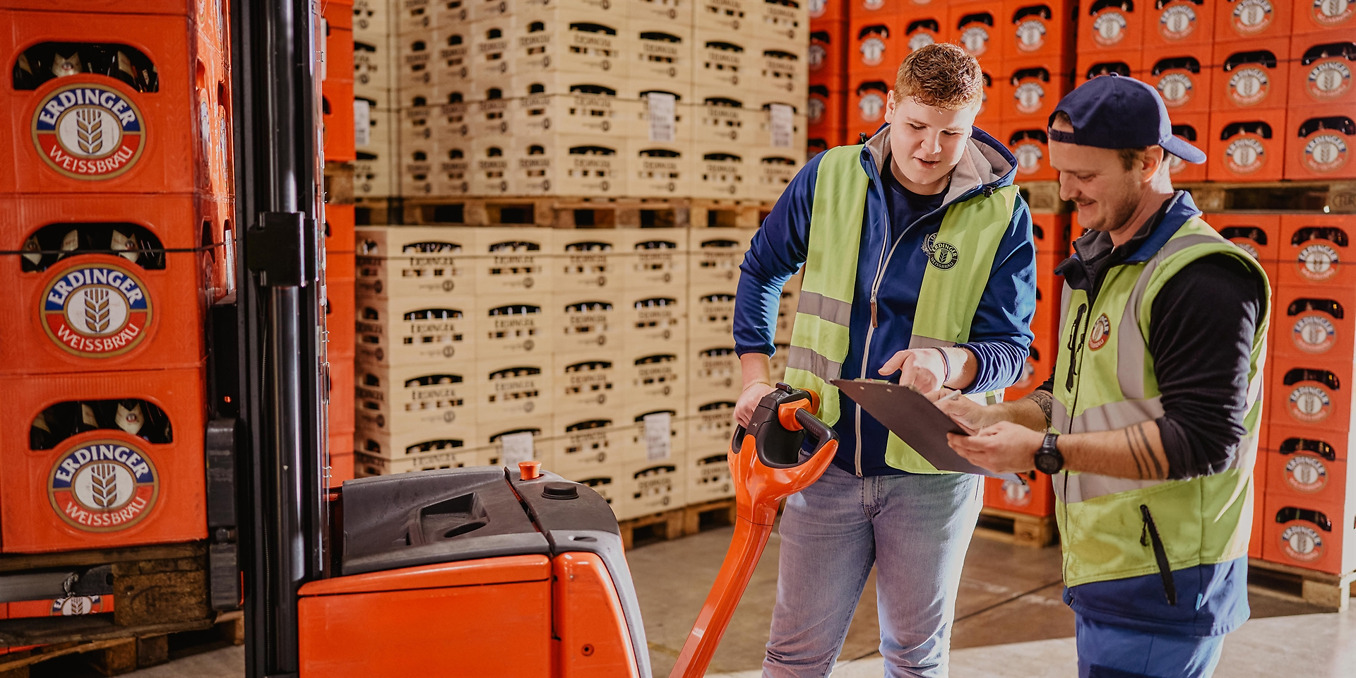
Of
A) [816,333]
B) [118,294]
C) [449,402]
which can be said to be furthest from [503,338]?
[118,294]

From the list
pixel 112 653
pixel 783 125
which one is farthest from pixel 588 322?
pixel 112 653

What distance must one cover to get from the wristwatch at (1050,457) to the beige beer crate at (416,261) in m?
3.58

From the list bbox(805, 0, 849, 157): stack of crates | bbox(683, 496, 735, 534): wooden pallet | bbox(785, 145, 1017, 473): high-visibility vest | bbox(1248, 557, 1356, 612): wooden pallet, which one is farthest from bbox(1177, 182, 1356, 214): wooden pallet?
bbox(785, 145, 1017, 473): high-visibility vest

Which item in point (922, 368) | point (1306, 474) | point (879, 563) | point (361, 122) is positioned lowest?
point (1306, 474)

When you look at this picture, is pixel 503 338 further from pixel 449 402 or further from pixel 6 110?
pixel 6 110

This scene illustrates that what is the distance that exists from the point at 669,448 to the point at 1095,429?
4101mm

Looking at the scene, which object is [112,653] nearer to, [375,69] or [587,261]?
[587,261]

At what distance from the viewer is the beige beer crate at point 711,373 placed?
6.16 metres

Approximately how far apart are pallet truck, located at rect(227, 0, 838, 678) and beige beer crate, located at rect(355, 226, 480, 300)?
2783 millimetres

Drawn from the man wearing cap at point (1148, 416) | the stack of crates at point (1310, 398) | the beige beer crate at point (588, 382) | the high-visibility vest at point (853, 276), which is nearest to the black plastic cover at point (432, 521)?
the high-visibility vest at point (853, 276)

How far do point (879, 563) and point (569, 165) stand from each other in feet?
10.5

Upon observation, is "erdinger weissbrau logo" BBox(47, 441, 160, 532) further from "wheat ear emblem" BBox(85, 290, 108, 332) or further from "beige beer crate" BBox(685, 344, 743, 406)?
"beige beer crate" BBox(685, 344, 743, 406)

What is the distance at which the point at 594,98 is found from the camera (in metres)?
5.50

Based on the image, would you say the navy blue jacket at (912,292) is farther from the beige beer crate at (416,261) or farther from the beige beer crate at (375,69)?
the beige beer crate at (375,69)
